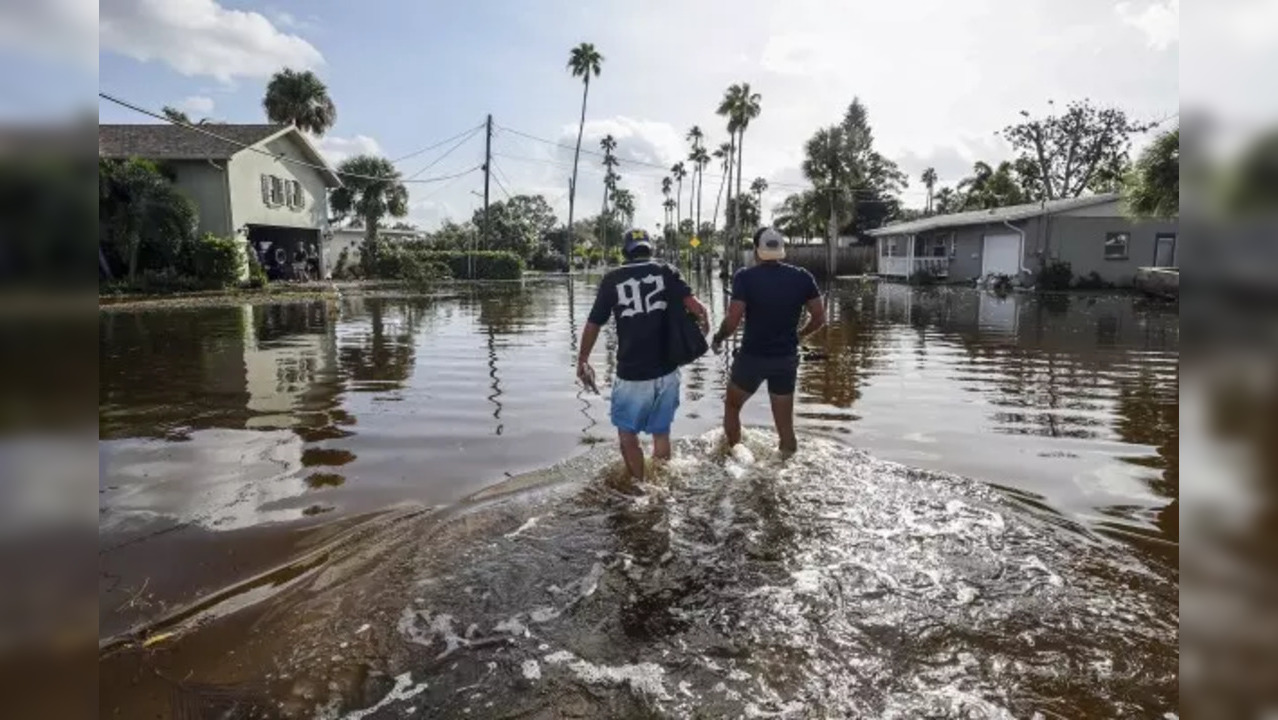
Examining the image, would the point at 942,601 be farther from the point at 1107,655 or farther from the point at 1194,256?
the point at 1194,256

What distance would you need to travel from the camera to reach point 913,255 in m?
39.7

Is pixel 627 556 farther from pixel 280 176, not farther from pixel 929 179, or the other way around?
pixel 929 179

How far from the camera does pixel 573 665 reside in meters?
3.17

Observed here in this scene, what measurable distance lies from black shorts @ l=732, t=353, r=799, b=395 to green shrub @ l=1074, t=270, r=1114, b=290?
28608mm

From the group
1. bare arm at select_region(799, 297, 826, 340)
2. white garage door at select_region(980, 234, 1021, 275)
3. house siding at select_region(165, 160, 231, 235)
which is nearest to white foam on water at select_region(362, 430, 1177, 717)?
bare arm at select_region(799, 297, 826, 340)

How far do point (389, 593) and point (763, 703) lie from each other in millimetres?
1989

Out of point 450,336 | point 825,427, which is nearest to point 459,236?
point 450,336

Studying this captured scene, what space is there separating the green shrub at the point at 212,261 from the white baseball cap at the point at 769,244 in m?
26.4

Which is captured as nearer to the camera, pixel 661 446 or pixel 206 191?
pixel 661 446

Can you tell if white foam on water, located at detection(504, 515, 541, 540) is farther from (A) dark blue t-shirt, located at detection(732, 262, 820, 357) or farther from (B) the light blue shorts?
(A) dark blue t-shirt, located at detection(732, 262, 820, 357)

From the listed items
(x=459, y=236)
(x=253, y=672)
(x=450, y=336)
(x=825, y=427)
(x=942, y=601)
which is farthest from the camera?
(x=459, y=236)

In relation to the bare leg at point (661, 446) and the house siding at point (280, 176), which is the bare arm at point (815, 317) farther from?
the house siding at point (280, 176)

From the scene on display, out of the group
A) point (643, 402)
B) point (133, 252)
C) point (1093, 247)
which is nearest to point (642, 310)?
point (643, 402)

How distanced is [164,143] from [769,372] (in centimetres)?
3149
